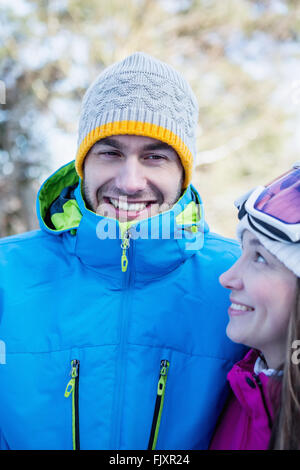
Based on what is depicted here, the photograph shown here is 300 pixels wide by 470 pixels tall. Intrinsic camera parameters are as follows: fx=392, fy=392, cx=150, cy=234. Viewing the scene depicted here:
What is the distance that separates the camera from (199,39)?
899 cm

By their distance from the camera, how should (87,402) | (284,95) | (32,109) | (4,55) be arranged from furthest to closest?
(284,95) → (32,109) → (4,55) → (87,402)

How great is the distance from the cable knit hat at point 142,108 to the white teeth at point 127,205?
0.27 meters

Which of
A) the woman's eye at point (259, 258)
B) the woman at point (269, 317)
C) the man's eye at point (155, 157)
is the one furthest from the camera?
the man's eye at point (155, 157)

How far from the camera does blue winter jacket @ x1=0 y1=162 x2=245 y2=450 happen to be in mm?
1415

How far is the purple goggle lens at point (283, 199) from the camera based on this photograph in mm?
1192

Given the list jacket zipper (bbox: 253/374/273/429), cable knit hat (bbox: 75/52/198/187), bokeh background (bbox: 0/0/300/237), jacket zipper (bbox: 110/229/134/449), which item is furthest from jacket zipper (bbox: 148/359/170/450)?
Answer: bokeh background (bbox: 0/0/300/237)

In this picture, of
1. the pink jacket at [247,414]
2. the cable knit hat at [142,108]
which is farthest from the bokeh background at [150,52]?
the pink jacket at [247,414]

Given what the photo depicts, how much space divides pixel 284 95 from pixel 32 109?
5.88 m

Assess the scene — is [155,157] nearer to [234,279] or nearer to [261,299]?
[234,279]

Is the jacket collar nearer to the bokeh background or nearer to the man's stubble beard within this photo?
the man's stubble beard

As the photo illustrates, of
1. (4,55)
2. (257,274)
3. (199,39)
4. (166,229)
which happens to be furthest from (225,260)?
(199,39)

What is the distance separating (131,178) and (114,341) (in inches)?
25.9

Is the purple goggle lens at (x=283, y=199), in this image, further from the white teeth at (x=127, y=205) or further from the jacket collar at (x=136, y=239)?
the white teeth at (x=127, y=205)

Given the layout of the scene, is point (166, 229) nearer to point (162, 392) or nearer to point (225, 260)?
point (225, 260)
